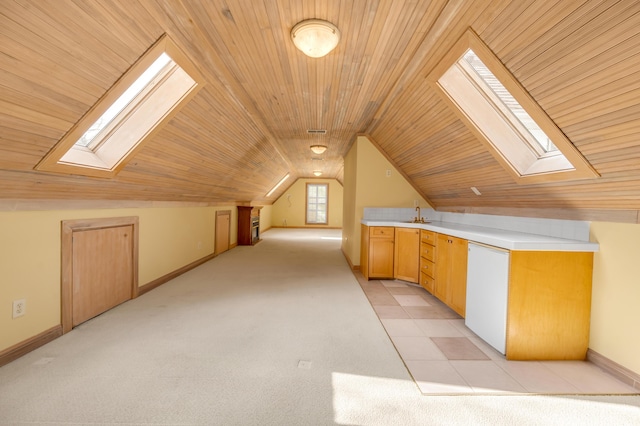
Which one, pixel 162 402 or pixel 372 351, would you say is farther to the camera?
pixel 372 351

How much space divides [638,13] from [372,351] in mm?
2489

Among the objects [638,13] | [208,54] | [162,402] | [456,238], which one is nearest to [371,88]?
[208,54]

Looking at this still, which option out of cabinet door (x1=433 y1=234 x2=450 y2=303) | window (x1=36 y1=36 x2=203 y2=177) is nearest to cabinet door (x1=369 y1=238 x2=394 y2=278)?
cabinet door (x1=433 y1=234 x2=450 y2=303)

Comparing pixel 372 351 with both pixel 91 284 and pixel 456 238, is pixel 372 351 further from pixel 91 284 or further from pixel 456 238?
pixel 91 284

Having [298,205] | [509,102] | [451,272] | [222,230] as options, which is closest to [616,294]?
[451,272]

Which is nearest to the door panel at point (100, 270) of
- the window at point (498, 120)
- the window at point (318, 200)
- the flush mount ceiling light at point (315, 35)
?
the flush mount ceiling light at point (315, 35)

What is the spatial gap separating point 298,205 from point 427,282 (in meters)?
9.61

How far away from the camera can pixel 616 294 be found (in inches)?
86.0

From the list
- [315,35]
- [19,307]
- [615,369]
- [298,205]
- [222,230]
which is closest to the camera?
[315,35]

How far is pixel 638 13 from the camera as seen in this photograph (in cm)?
125

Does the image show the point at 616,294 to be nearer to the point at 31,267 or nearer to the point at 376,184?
the point at 376,184

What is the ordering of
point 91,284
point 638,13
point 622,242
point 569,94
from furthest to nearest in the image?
point 91,284 < point 622,242 < point 569,94 < point 638,13

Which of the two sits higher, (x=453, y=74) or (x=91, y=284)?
(x=453, y=74)

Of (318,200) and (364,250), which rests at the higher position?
(318,200)
